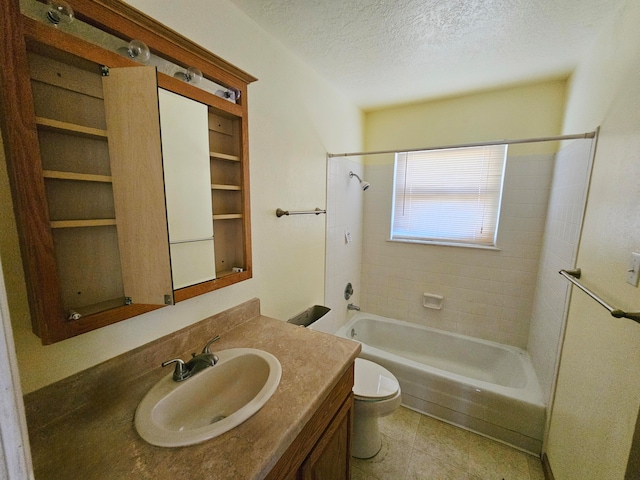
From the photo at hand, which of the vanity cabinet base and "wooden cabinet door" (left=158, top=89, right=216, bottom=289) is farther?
"wooden cabinet door" (left=158, top=89, right=216, bottom=289)

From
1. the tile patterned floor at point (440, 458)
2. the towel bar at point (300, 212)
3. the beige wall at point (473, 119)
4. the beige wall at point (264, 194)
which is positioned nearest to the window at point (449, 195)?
the beige wall at point (473, 119)

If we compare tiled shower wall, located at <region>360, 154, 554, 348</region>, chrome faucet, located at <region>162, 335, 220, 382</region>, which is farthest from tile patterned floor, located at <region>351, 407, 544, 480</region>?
chrome faucet, located at <region>162, 335, 220, 382</region>

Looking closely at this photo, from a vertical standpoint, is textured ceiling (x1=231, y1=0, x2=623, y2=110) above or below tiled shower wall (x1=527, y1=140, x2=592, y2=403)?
above

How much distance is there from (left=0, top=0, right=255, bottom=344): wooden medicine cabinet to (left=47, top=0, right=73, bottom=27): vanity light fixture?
0.06 feet

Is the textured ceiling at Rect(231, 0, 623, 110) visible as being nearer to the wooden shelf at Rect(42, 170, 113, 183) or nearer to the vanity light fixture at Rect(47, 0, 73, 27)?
the vanity light fixture at Rect(47, 0, 73, 27)

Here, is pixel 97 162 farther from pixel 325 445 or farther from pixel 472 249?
pixel 472 249

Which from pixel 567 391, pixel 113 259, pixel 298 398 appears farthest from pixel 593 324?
pixel 113 259

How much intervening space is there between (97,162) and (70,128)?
11 centimetres

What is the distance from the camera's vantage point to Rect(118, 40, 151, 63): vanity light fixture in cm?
85

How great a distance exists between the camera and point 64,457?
2.15ft

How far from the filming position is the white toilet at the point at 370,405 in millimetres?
1494

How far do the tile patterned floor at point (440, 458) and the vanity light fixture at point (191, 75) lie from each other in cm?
217

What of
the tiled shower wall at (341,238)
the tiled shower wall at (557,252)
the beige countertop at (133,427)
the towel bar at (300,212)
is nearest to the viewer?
the beige countertop at (133,427)

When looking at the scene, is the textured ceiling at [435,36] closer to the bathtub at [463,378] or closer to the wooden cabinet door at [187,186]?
the wooden cabinet door at [187,186]
